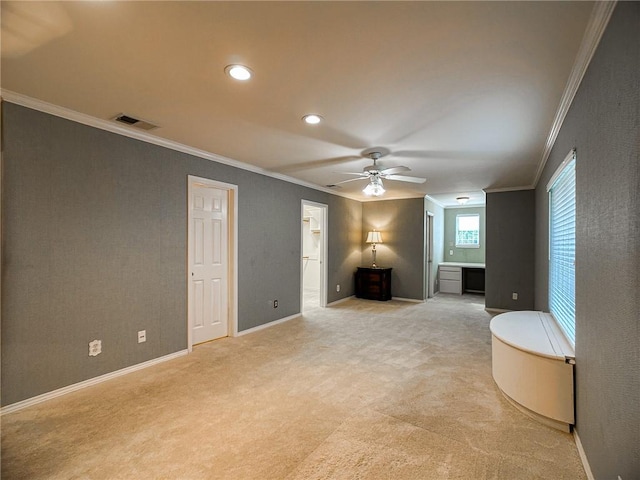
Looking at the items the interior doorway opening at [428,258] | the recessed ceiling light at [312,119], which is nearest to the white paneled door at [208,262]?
the recessed ceiling light at [312,119]

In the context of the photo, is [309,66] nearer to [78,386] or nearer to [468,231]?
[78,386]

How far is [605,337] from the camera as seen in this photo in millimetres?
1542

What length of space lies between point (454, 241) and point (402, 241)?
2543 millimetres

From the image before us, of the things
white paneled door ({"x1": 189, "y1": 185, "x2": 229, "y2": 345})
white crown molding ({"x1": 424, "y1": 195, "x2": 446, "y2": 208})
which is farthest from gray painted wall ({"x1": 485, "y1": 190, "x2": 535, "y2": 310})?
white paneled door ({"x1": 189, "y1": 185, "x2": 229, "y2": 345})

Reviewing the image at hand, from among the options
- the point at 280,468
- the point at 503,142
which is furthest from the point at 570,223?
the point at 280,468

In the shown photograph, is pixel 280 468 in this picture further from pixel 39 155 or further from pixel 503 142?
pixel 503 142

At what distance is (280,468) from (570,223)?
9.30 feet

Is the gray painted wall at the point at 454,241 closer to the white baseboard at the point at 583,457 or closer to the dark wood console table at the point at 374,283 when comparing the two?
the dark wood console table at the point at 374,283

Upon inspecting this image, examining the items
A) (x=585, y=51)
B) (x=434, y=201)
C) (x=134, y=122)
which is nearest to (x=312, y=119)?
(x=134, y=122)

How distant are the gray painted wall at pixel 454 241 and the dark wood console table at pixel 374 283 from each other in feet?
9.05

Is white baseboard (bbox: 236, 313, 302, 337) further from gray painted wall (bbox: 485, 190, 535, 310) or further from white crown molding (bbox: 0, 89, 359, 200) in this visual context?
gray painted wall (bbox: 485, 190, 535, 310)

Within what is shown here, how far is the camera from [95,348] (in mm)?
2896

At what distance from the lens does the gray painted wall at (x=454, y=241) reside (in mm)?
8516

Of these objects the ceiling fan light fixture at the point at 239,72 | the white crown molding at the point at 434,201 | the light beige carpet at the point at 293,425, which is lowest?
the light beige carpet at the point at 293,425
